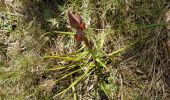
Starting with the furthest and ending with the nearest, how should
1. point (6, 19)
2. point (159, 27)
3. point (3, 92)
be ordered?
point (6, 19), point (3, 92), point (159, 27)

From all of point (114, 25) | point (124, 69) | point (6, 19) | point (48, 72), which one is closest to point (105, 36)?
point (114, 25)

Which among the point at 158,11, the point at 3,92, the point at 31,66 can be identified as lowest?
the point at 3,92

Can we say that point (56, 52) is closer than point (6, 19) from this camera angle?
Yes

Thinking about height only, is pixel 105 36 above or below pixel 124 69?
above

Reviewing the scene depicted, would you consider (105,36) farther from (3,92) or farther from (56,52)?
(3,92)

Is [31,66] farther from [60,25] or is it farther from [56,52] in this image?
[60,25]

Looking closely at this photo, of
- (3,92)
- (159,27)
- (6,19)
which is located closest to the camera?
(159,27)

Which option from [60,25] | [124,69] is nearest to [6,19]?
[60,25]
